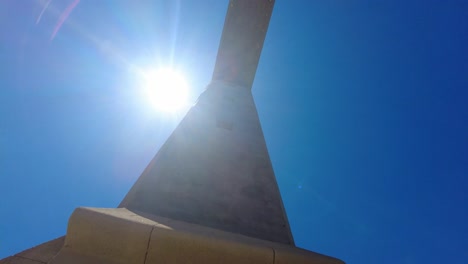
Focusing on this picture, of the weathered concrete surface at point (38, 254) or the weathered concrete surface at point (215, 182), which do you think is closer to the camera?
the weathered concrete surface at point (38, 254)

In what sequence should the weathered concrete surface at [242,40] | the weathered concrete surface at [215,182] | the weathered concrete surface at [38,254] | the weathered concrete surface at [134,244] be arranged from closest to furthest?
the weathered concrete surface at [134,244] < the weathered concrete surface at [38,254] < the weathered concrete surface at [215,182] < the weathered concrete surface at [242,40]

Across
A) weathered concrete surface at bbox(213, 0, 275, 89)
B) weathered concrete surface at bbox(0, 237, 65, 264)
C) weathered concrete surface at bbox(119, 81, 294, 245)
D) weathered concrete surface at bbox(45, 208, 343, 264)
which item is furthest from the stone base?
weathered concrete surface at bbox(213, 0, 275, 89)

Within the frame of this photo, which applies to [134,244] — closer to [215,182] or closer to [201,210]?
[201,210]

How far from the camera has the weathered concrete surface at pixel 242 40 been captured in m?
7.87

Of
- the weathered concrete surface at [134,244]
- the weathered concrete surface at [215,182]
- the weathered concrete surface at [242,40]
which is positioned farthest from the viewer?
the weathered concrete surface at [242,40]

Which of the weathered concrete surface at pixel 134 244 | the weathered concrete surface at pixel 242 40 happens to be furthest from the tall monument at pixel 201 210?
the weathered concrete surface at pixel 242 40

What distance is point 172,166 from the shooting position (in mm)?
3277

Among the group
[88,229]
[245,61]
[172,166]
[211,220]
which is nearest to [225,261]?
[88,229]

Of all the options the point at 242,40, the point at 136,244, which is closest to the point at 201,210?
the point at 136,244

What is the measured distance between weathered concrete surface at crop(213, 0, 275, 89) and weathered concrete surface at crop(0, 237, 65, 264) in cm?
683

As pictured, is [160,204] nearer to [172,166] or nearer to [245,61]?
[172,166]

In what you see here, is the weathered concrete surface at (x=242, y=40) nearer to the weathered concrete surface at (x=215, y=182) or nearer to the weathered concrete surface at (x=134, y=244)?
the weathered concrete surface at (x=215, y=182)

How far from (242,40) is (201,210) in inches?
263

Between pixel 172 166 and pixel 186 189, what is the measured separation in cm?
48
